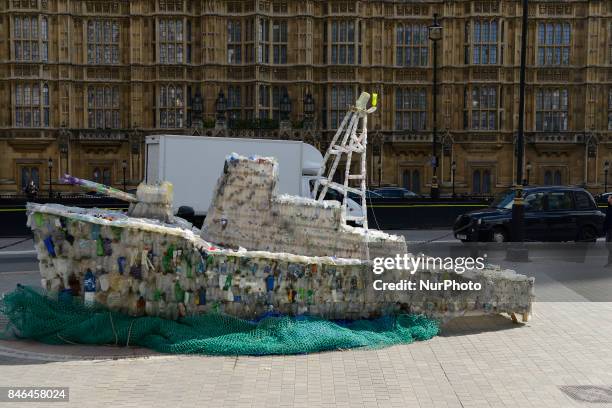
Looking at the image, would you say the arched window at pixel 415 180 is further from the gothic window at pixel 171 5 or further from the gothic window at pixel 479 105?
the gothic window at pixel 171 5

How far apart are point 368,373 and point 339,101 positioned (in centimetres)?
3359

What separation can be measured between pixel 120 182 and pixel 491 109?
19792 mm

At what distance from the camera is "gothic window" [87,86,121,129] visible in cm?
4116

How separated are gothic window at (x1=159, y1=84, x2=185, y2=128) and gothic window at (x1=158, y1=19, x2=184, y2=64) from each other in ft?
4.54

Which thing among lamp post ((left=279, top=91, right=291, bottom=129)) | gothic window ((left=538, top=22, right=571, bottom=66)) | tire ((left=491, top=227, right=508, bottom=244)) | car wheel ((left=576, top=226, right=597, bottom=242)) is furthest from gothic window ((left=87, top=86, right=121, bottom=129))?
car wheel ((left=576, top=226, right=597, bottom=242))

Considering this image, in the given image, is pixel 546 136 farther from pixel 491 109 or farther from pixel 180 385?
pixel 180 385

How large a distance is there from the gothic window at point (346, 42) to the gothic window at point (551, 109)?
10.1 metres

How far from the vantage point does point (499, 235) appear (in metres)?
22.2

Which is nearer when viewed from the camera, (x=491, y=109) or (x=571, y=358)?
(x=571, y=358)

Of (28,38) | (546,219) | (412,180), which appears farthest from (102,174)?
(546,219)

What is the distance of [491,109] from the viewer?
138 feet

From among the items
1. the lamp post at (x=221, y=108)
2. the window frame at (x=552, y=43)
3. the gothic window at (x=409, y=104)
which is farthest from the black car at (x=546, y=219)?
the window frame at (x=552, y=43)

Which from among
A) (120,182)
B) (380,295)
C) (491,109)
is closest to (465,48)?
(491,109)

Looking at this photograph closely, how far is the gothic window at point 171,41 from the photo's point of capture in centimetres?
4075
